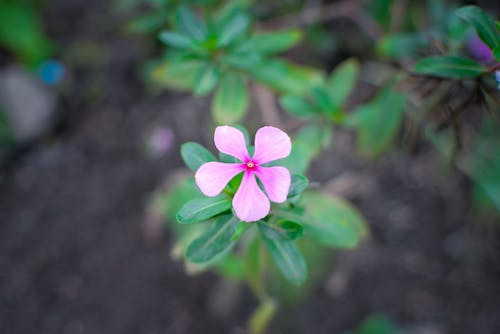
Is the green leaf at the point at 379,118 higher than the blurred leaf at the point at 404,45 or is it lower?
lower

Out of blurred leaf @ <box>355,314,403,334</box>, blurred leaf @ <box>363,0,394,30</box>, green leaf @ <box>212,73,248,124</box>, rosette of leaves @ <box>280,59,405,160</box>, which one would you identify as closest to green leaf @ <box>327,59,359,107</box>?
rosette of leaves @ <box>280,59,405,160</box>

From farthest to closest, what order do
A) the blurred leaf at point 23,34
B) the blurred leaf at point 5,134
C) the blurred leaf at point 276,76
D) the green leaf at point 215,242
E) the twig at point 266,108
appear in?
1. the blurred leaf at point 23,34
2. the blurred leaf at point 5,134
3. the twig at point 266,108
4. the blurred leaf at point 276,76
5. the green leaf at point 215,242

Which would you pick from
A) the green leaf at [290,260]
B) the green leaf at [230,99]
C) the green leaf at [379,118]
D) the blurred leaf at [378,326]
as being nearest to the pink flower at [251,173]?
the green leaf at [290,260]

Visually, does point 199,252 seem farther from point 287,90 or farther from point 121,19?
point 121,19

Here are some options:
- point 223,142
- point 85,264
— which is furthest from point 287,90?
point 85,264

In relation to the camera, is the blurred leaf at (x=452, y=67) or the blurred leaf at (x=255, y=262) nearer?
the blurred leaf at (x=452, y=67)

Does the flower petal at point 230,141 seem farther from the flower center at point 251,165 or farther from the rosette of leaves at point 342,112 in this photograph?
the rosette of leaves at point 342,112

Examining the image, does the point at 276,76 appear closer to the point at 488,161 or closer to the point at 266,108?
the point at 266,108
